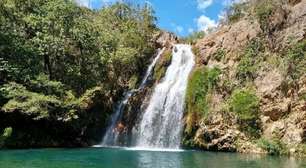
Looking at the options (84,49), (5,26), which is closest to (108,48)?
(84,49)

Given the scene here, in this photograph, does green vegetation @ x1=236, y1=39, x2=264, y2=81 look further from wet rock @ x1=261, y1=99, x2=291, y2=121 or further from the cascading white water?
the cascading white water

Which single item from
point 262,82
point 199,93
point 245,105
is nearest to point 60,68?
point 199,93

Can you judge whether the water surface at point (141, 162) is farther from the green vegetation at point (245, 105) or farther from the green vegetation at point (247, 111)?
the green vegetation at point (245, 105)

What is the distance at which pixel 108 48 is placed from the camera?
4475cm

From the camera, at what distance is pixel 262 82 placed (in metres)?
34.6

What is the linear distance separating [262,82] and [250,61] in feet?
9.23

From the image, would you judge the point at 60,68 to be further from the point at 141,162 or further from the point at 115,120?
the point at 141,162

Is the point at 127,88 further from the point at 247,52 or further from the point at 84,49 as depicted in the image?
the point at 247,52

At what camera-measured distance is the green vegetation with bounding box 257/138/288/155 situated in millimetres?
30539

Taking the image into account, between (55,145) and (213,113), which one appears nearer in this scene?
(213,113)

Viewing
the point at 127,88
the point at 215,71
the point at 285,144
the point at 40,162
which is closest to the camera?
the point at 40,162

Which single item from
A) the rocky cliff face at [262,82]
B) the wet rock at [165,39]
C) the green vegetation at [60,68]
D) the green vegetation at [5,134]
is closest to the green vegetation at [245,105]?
the rocky cliff face at [262,82]

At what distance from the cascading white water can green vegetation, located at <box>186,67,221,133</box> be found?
716 mm

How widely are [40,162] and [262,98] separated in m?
16.6
